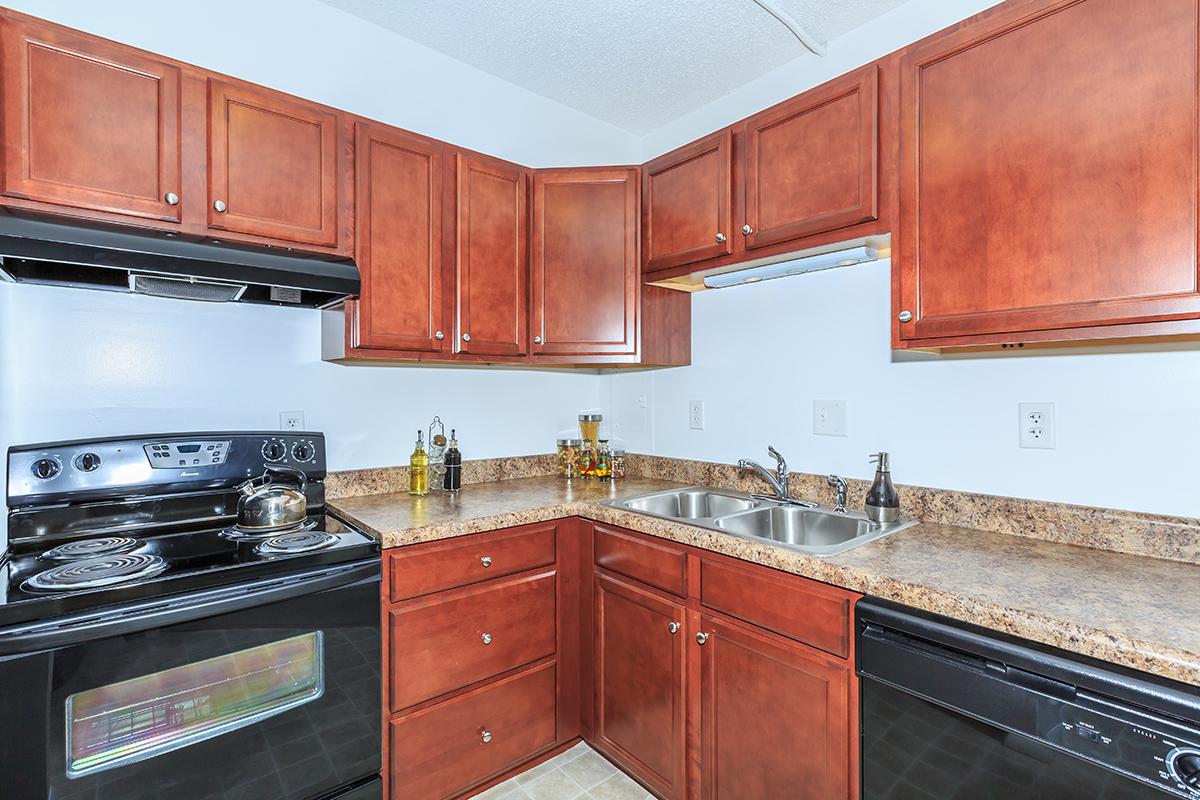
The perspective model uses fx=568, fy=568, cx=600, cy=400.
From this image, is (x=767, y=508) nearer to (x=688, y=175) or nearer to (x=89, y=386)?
(x=688, y=175)

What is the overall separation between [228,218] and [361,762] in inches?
61.3

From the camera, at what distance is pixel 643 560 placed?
177cm

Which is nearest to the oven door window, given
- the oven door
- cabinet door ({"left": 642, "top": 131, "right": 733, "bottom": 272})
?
the oven door

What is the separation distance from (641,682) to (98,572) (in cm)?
146

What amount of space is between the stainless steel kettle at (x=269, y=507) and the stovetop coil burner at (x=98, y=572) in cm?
27

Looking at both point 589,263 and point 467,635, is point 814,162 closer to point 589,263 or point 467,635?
point 589,263

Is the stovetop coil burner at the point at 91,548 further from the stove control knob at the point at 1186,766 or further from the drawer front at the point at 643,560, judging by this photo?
the stove control knob at the point at 1186,766

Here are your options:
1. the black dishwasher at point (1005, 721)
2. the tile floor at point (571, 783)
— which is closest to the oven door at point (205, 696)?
the tile floor at point (571, 783)

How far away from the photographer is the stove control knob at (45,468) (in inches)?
60.1

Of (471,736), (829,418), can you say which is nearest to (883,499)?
(829,418)

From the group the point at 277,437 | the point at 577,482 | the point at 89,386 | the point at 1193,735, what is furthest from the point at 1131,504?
the point at 89,386

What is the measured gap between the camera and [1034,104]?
129cm

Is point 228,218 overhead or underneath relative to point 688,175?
underneath

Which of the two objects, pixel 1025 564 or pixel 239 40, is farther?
pixel 239 40
